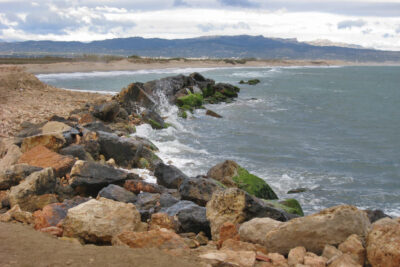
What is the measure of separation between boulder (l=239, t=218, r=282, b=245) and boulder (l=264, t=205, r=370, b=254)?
22 cm

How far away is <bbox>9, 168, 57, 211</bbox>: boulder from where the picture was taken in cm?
598

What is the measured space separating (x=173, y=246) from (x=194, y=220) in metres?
1.13

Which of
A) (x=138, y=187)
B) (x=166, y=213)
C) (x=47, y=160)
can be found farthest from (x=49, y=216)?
(x=47, y=160)

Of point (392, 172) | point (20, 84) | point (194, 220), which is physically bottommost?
point (392, 172)

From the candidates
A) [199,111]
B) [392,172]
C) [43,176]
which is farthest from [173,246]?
[199,111]

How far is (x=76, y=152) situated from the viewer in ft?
28.0

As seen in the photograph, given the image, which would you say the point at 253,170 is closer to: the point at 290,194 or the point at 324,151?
the point at 290,194

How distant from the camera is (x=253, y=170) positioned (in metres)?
11.6

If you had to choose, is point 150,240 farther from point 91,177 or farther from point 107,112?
point 107,112

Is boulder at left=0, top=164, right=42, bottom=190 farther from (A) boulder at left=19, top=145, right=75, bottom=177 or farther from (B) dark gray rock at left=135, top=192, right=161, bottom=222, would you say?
(B) dark gray rock at left=135, top=192, right=161, bottom=222

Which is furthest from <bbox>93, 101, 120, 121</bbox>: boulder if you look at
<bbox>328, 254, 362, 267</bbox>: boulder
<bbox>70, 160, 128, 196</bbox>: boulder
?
<bbox>328, 254, 362, 267</bbox>: boulder

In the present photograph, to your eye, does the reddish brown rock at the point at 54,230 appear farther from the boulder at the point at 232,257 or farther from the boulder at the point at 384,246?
the boulder at the point at 384,246

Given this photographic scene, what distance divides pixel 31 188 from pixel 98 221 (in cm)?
187

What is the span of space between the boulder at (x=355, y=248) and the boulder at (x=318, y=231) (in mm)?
107
